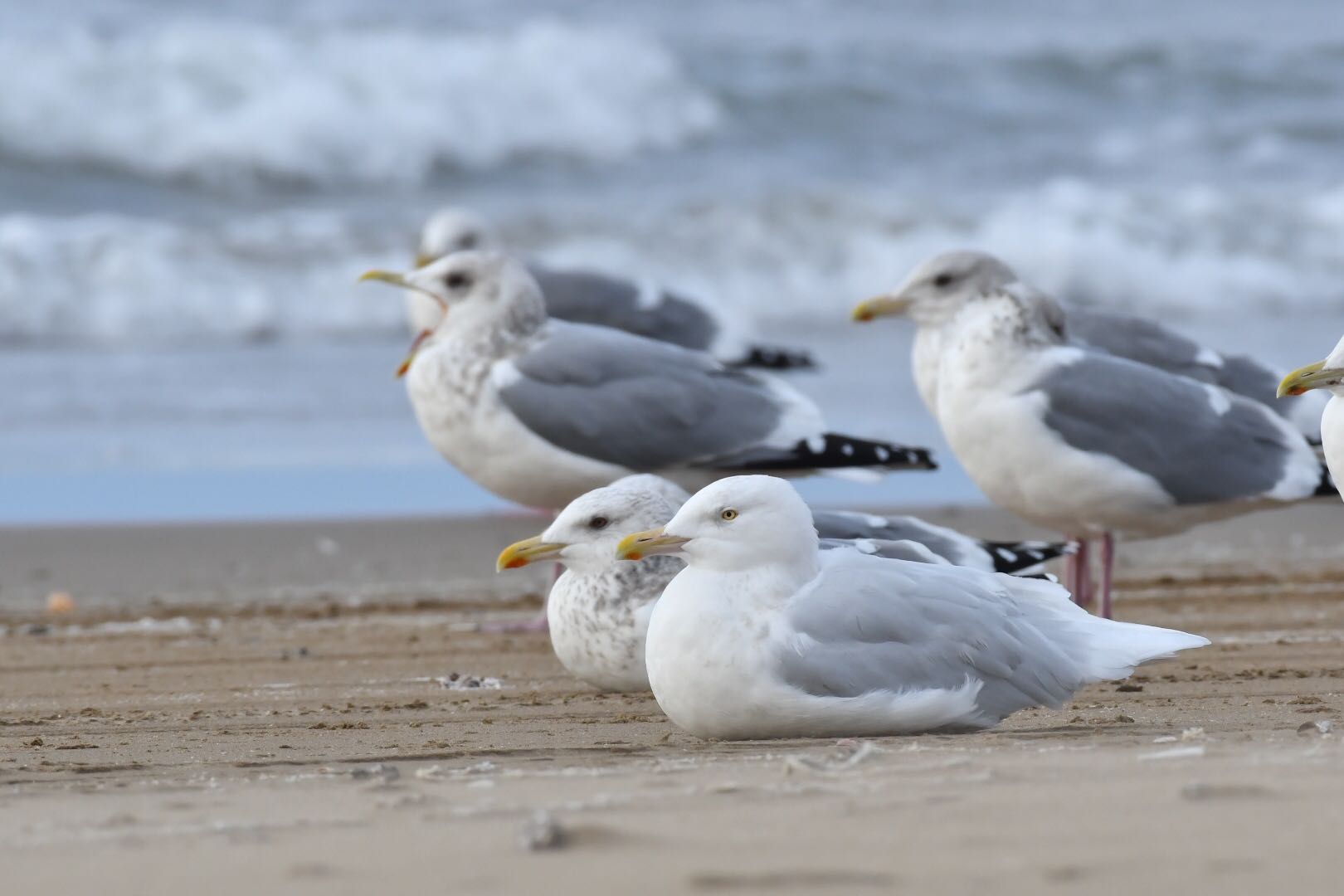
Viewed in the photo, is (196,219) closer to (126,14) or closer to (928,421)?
(126,14)

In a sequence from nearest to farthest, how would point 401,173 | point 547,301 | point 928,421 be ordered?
point 547,301 < point 928,421 < point 401,173

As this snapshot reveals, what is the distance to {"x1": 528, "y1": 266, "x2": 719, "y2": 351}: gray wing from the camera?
341 inches

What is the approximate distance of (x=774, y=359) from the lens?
889cm

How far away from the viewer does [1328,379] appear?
458 cm

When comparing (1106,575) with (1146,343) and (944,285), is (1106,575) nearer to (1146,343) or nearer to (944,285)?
(944,285)

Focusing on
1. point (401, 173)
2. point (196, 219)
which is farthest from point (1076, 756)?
point (401, 173)

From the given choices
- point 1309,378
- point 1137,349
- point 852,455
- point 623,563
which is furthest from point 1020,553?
point 1137,349

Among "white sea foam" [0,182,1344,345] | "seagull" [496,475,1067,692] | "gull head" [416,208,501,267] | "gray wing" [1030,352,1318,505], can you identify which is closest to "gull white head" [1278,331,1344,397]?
"seagull" [496,475,1067,692]

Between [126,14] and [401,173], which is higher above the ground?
[126,14]

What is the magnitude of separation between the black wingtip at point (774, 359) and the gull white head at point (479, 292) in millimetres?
2037

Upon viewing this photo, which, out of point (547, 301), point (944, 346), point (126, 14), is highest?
point (126, 14)

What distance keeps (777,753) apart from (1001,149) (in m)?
14.9

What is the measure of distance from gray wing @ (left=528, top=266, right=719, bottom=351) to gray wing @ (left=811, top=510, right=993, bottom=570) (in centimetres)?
374

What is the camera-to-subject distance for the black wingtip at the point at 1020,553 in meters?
4.98
